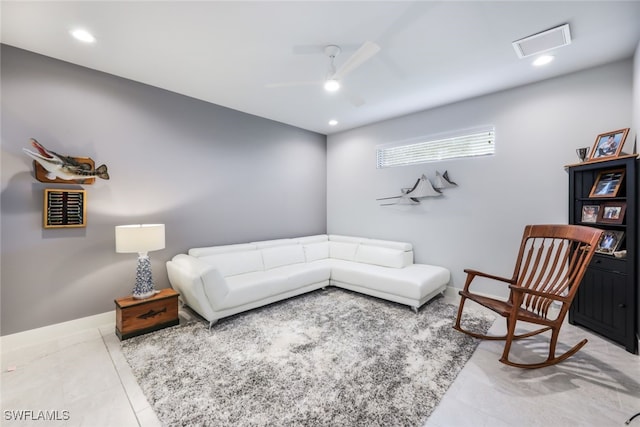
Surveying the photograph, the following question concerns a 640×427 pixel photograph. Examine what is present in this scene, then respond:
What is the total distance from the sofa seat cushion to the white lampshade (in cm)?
244

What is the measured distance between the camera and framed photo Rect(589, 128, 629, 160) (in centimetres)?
255

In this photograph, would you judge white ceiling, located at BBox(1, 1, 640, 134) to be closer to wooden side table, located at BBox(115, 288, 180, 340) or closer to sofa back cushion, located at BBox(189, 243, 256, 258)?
sofa back cushion, located at BBox(189, 243, 256, 258)

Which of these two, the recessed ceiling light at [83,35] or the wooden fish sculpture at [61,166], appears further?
the wooden fish sculpture at [61,166]

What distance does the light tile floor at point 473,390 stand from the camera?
5.53ft

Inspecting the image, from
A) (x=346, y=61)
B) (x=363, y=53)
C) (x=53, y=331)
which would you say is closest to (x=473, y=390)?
(x=363, y=53)

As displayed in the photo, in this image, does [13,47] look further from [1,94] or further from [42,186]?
[42,186]

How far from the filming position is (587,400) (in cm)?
182

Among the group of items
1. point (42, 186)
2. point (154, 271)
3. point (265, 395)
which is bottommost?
point (265, 395)

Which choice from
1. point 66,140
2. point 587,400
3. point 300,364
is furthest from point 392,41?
point 66,140

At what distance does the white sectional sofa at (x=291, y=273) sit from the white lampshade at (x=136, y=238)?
0.43 m

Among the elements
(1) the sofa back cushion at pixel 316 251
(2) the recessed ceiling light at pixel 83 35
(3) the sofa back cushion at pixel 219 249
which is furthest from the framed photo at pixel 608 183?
(2) the recessed ceiling light at pixel 83 35

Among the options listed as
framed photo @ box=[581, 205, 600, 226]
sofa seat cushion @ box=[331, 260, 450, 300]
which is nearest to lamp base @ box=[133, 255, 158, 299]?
sofa seat cushion @ box=[331, 260, 450, 300]

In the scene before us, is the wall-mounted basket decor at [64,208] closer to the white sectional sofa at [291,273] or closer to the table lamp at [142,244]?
the table lamp at [142,244]

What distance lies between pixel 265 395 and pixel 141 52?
10.4 ft
